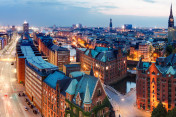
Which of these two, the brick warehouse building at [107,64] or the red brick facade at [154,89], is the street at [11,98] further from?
the brick warehouse building at [107,64]

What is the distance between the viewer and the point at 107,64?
256 ft

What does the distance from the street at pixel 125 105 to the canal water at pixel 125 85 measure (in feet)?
24.5

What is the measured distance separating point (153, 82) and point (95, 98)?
A: 2177 cm

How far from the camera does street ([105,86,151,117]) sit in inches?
2042

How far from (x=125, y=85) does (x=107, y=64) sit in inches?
455

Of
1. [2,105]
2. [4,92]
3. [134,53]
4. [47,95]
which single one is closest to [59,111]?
[47,95]

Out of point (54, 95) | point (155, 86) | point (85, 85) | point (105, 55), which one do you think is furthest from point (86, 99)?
point (105, 55)

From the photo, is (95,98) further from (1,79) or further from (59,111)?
(1,79)

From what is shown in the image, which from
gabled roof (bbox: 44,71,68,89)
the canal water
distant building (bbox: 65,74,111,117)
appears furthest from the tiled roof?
distant building (bbox: 65,74,111,117)

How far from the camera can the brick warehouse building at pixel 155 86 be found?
51.2 meters

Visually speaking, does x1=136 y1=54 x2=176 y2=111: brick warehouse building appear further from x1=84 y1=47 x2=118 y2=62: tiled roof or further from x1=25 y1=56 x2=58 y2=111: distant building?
x1=25 y1=56 x2=58 y2=111: distant building

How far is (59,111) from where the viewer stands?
146 feet

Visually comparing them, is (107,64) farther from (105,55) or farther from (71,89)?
(71,89)

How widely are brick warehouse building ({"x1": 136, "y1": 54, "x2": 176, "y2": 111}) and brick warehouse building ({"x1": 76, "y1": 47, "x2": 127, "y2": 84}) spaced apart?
75.6 feet
